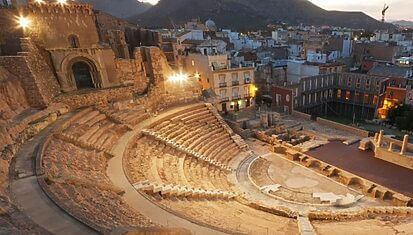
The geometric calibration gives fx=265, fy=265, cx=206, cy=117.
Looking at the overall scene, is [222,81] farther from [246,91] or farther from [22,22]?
[22,22]

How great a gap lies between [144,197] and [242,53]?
120ft

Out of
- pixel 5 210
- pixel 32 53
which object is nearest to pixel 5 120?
pixel 32 53

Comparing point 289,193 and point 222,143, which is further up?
point 222,143

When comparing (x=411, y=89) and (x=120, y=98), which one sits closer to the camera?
(x=120, y=98)

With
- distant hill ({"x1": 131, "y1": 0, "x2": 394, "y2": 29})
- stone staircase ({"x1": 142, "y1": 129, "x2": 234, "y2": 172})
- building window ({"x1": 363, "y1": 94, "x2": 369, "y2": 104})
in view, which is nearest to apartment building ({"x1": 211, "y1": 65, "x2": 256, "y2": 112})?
building window ({"x1": 363, "y1": 94, "x2": 369, "y2": 104})

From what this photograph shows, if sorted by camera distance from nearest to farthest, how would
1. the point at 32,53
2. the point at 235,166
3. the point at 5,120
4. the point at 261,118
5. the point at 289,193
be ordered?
the point at 5,120, the point at 289,193, the point at 32,53, the point at 235,166, the point at 261,118

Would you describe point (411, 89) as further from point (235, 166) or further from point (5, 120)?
point (5, 120)

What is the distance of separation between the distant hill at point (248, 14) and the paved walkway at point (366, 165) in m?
73.3

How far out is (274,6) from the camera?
410 feet

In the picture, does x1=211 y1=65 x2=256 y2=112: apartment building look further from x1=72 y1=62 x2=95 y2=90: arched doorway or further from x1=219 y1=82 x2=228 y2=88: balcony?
x1=72 y1=62 x2=95 y2=90: arched doorway

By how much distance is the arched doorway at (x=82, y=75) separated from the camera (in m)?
Answer: 20.0

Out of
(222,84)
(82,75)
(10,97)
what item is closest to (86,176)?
(10,97)

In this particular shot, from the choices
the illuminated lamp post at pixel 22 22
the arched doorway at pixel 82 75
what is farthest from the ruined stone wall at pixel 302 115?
the illuminated lamp post at pixel 22 22

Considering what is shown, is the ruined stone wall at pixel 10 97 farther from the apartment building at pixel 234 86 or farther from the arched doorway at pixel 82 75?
the apartment building at pixel 234 86
